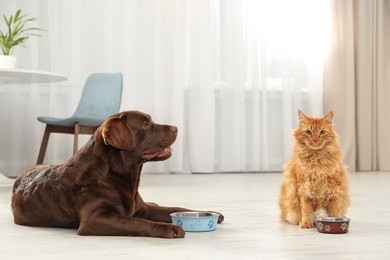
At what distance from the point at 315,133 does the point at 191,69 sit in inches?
155

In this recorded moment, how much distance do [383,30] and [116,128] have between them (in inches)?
Result: 210

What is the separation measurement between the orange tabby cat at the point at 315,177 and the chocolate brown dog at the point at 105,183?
50 cm

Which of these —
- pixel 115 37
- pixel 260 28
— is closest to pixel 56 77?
pixel 115 37

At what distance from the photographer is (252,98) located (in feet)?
21.2

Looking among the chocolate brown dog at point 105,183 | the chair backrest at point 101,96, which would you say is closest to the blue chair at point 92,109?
the chair backrest at point 101,96

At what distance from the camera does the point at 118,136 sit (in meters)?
2.13

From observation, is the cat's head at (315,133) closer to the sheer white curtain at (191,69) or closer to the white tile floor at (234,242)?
the white tile floor at (234,242)

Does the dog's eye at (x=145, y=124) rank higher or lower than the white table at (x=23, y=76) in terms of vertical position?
lower

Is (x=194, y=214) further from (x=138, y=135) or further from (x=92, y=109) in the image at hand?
(x=92, y=109)

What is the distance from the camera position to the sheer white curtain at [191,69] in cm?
566

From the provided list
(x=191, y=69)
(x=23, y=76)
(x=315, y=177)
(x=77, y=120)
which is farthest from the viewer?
(x=191, y=69)

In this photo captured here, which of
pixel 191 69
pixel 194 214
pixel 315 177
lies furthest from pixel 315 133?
pixel 191 69

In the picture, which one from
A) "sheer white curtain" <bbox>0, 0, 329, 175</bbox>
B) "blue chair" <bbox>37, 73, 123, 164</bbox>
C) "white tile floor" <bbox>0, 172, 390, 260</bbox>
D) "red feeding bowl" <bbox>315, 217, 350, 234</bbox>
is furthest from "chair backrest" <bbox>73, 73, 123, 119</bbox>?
"red feeding bowl" <bbox>315, 217, 350, 234</bbox>

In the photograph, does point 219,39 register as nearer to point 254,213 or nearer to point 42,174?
point 254,213
